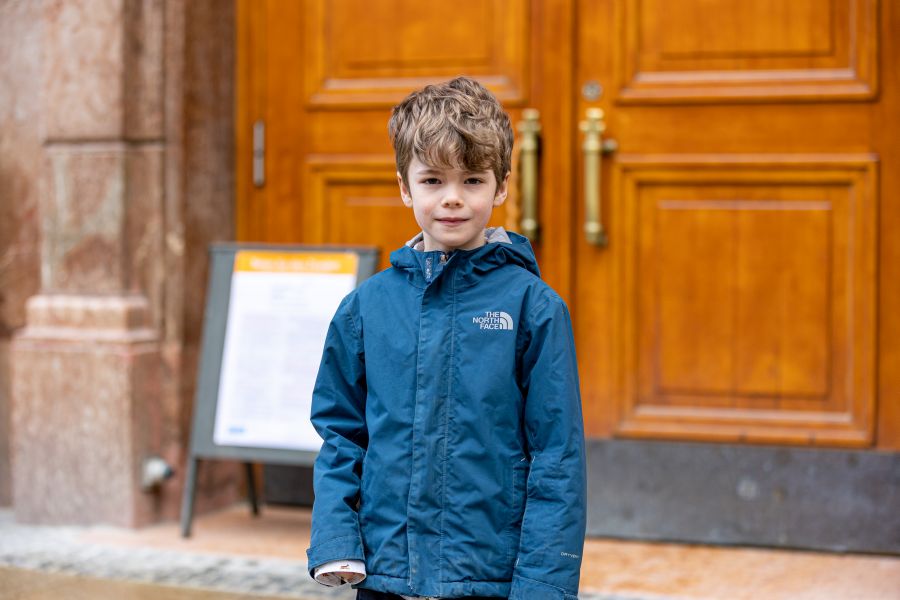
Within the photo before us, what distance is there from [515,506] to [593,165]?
243 centimetres

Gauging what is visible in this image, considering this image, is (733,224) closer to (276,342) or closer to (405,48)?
(405,48)

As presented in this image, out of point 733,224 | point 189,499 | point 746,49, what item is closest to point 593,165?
point 733,224

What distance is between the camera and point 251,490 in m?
4.81

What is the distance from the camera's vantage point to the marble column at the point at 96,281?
15.1 ft

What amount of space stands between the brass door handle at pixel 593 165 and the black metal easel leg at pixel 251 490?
1598mm

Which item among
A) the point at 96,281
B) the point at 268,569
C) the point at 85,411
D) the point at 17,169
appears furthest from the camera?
the point at 17,169

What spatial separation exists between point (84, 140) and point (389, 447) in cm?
294

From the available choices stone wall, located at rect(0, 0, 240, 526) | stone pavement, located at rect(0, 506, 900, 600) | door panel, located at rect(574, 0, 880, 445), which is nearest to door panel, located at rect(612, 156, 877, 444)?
door panel, located at rect(574, 0, 880, 445)

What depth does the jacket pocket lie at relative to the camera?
7.16 ft

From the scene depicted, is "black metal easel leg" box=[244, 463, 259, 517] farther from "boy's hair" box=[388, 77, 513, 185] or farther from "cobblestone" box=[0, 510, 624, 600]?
"boy's hair" box=[388, 77, 513, 185]

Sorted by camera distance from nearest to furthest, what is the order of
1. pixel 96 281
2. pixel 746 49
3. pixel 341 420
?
pixel 341 420
pixel 746 49
pixel 96 281

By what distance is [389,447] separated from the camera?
7.29 feet

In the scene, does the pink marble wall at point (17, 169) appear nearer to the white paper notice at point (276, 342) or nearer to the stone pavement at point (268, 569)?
the stone pavement at point (268, 569)

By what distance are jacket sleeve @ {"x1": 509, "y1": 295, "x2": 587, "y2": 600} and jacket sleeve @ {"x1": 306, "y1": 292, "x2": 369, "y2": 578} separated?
12.7 inches
